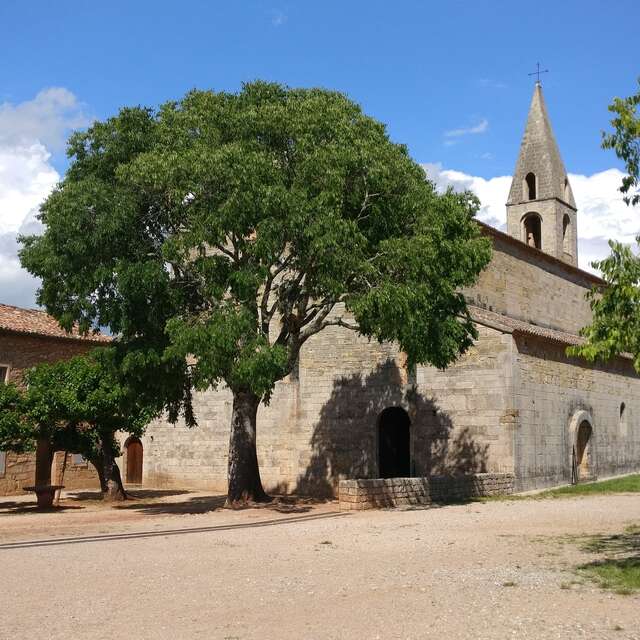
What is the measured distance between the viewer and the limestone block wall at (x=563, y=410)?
23.1 metres

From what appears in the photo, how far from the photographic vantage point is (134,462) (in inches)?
1208

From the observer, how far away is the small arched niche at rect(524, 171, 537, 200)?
39344mm

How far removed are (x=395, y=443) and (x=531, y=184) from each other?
64.0 feet

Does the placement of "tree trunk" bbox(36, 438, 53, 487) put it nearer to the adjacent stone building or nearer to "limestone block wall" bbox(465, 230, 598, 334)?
the adjacent stone building

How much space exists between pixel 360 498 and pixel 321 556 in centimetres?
681

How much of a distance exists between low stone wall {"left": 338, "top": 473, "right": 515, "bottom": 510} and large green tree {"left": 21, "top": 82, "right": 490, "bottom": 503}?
2.63 meters

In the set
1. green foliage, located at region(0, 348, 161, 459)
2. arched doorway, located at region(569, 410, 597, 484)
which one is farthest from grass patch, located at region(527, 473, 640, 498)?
green foliage, located at region(0, 348, 161, 459)

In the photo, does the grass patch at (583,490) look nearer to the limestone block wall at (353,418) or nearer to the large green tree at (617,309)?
the limestone block wall at (353,418)

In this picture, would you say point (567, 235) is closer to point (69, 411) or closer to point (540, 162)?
point (540, 162)

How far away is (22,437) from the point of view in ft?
67.8

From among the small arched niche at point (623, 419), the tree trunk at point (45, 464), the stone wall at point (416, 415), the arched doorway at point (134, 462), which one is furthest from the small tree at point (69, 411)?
the small arched niche at point (623, 419)

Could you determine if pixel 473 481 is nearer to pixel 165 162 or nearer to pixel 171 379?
pixel 171 379

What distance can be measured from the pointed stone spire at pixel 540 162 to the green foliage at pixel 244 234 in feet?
70.2

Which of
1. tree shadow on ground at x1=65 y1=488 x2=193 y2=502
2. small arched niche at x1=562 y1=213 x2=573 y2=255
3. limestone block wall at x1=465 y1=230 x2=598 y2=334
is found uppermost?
small arched niche at x1=562 y1=213 x2=573 y2=255
